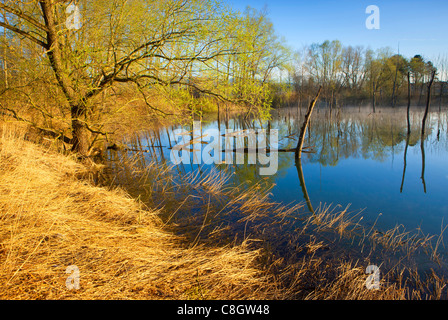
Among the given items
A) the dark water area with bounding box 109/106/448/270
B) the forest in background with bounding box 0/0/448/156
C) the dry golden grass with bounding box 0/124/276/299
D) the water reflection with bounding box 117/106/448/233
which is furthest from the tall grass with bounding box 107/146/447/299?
the forest in background with bounding box 0/0/448/156

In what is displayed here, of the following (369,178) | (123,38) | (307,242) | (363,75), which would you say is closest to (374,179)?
(369,178)

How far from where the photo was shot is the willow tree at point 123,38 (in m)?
6.84

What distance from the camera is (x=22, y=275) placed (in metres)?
2.52

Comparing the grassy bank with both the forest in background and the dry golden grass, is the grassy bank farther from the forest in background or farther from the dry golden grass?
the forest in background

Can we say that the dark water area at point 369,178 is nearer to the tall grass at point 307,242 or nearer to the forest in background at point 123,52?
the tall grass at point 307,242

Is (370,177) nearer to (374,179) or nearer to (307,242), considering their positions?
(374,179)

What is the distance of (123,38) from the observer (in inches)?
308

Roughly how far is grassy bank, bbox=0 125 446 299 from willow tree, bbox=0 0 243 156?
2.93 m

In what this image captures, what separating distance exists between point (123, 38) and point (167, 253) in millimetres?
7004

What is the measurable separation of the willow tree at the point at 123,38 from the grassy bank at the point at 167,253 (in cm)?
293

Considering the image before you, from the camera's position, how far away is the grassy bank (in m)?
2.68
